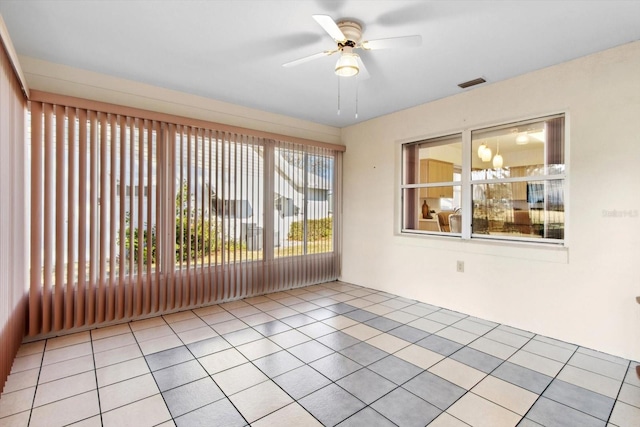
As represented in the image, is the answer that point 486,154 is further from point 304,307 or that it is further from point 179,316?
point 179,316

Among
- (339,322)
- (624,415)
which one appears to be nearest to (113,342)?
(339,322)

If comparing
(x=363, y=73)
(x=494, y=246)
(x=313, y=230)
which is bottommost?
(x=494, y=246)

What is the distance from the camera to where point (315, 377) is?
2262mm

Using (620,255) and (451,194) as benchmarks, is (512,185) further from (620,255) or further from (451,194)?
(620,255)

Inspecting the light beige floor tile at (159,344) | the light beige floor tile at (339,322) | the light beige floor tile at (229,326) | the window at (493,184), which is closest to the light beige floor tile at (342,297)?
the light beige floor tile at (339,322)

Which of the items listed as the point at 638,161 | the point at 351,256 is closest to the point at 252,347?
the point at 351,256

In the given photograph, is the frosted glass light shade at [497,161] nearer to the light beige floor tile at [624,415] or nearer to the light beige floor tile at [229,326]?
the light beige floor tile at [624,415]

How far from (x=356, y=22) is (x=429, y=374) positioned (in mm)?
2662

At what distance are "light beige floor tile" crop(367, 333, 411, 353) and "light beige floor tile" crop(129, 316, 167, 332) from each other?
2.21 metres

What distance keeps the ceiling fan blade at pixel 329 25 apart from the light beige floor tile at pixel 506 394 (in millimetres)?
2597

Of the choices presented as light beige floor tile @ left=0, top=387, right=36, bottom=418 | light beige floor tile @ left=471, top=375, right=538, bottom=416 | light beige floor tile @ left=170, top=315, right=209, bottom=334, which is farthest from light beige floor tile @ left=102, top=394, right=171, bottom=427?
light beige floor tile @ left=471, top=375, right=538, bottom=416

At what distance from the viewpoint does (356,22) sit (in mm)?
2234

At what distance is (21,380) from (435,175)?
175 inches

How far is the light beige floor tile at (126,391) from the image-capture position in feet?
6.39
